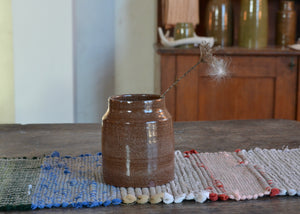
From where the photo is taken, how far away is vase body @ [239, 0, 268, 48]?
2754mm

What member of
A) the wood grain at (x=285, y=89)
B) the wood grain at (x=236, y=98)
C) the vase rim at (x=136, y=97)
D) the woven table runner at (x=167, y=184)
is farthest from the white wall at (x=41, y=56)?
the vase rim at (x=136, y=97)

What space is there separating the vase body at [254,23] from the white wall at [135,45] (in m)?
0.60

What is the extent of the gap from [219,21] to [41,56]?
1.03 metres

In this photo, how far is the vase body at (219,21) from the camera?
2.79m

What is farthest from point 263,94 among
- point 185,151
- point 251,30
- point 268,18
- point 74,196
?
point 74,196

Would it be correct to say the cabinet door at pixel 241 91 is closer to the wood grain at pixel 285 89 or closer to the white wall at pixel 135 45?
the wood grain at pixel 285 89

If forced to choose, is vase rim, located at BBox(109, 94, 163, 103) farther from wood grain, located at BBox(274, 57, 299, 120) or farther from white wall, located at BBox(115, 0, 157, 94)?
white wall, located at BBox(115, 0, 157, 94)

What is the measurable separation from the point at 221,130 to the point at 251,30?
1553 millimetres

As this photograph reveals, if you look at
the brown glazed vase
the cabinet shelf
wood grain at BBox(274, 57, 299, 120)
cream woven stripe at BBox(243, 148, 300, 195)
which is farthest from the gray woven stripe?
wood grain at BBox(274, 57, 299, 120)

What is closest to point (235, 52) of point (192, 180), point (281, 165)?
point (281, 165)

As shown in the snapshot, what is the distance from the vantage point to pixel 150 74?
3.20m

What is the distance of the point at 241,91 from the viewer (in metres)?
2.61

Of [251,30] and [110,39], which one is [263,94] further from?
[110,39]

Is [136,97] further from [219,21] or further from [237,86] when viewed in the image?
[219,21]
